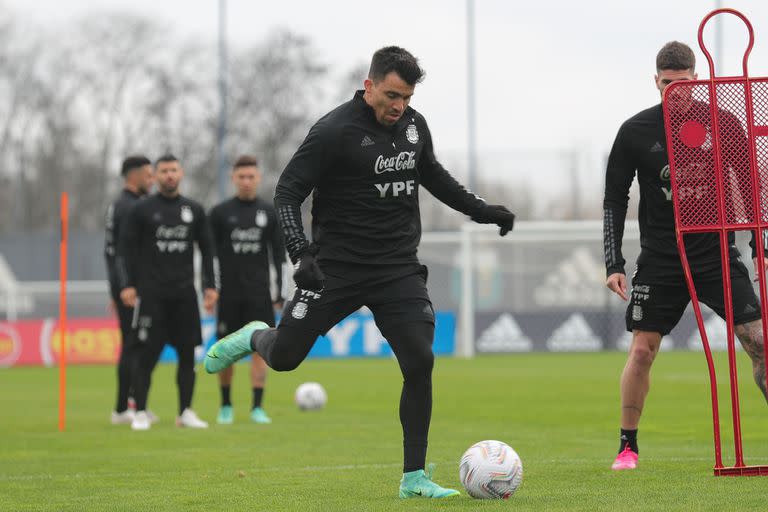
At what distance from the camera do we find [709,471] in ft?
24.8

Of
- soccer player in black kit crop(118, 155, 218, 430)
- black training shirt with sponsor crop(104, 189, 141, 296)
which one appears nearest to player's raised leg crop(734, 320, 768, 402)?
soccer player in black kit crop(118, 155, 218, 430)

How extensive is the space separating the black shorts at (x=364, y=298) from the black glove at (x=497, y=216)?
1.46 feet

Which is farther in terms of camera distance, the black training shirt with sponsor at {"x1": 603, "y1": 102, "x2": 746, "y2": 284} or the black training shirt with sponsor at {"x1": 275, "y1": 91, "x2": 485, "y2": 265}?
the black training shirt with sponsor at {"x1": 603, "y1": 102, "x2": 746, "y2": 284}

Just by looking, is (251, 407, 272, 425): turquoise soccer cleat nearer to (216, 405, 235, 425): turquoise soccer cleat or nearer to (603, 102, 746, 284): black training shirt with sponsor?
(216, 405, 235, 425): turquoise soccer cleat

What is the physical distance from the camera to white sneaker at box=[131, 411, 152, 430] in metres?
11.9

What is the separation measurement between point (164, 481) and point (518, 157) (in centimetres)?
2334

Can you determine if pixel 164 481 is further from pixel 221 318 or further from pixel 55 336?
pixel 55 336

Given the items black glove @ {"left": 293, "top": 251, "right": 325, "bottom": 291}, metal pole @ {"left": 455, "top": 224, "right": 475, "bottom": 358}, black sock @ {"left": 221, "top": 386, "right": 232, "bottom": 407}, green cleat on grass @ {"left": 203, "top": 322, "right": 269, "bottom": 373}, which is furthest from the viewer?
metal pole @ {"left": 455, "top": 224, "right": 475, "bottom": 358}

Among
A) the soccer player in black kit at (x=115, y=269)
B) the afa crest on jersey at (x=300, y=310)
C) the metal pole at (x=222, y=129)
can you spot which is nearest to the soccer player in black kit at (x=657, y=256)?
the afa crest on jersey at (x=300, y=310)

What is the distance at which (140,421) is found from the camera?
39.2 ft

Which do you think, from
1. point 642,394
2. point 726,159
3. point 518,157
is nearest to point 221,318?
point 642,394

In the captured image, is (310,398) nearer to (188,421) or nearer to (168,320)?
(188,421)

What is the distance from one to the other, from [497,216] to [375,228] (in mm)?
671

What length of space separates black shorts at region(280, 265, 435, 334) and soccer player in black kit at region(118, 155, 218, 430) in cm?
515
